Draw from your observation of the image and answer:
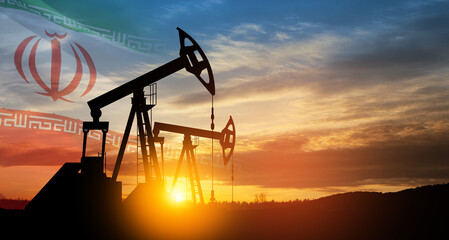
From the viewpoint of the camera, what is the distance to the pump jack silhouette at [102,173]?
11180 mm

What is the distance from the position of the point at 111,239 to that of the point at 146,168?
11.2 feet

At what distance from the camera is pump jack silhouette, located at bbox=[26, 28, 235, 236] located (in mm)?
11180

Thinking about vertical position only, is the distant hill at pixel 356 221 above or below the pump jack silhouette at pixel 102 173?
below

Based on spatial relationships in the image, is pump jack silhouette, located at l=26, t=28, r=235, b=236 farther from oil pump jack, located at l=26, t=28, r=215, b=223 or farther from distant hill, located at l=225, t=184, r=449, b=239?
distant hill, located at l=225, t=184, r=449, b=239

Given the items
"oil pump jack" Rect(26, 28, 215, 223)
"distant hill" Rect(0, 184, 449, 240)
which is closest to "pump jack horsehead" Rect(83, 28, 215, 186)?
"oil pump jack" Rect(26, 28, 215, 223)

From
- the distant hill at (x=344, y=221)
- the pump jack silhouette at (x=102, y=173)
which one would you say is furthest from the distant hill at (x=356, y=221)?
the pump jack silhouette at (x=102, y=173)

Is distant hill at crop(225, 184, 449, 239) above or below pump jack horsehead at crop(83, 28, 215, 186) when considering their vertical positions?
below

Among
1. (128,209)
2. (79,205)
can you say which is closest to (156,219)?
(128,209)

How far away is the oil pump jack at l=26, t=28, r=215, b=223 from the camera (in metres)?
11.2

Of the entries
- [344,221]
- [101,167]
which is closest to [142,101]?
[101,167]

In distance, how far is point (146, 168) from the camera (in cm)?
1398

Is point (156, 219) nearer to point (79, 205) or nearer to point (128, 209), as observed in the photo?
point (128, 209)

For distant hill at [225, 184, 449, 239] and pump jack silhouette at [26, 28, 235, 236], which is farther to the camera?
distant hill at [225, 184, 449, 239]

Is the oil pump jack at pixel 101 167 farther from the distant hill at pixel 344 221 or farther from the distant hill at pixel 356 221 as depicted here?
the distant hill at pixel 356 221
